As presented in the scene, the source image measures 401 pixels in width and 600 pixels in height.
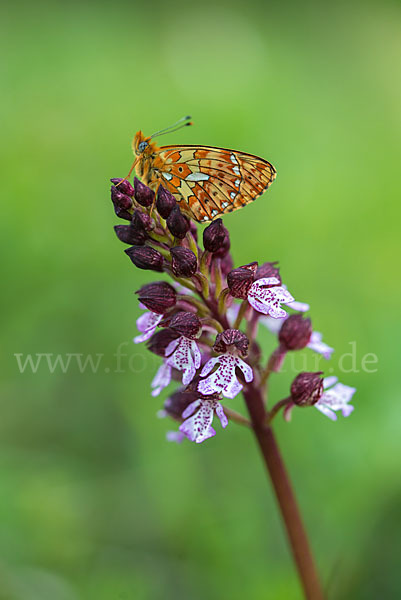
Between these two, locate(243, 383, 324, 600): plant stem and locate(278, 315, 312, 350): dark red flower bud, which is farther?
locate(278, 315, 312, 350): dark red flower bud

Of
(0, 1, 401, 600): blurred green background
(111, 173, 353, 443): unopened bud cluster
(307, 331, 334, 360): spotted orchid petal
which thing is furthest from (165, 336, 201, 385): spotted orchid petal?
(0, 1, 401, 600): blurred green background

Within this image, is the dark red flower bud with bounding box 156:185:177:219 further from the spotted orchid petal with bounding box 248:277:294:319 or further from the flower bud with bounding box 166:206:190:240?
the spotted orchid petal with bounding box 248:277:294:319

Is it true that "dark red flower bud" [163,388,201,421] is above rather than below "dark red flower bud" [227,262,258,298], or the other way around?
below

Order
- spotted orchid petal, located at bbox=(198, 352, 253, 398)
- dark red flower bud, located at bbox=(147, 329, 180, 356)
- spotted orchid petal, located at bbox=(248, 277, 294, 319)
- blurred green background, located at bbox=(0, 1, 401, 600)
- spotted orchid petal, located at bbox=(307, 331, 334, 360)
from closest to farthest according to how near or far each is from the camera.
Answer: spotted orchid petal, located at bbox=(198, 352, 253, 398)
spotted orchid petal, located at bbox=(248, 277, 294, 319)
dark red flower bud, located at bbox=(147, 329, 180, 356)
spotted orchid petal, located at bbox=(307, 331, 334, 360)
blurred green background, located at bbox=(0, 1, 401, 600)

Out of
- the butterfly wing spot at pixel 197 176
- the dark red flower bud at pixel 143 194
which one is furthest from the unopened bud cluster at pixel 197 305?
the butterfly wing spot at pixel 197 176

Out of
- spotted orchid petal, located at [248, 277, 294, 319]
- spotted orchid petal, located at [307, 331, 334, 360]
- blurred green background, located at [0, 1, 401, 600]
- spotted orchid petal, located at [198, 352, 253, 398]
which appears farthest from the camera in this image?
blurred green background, located at [0, 1, 401, 600]

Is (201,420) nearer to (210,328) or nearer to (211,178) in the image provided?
(210,328)
